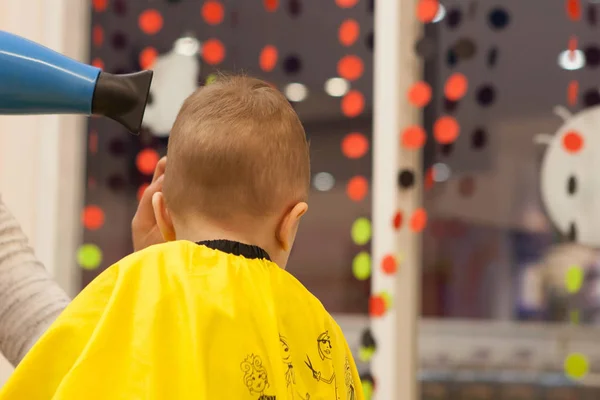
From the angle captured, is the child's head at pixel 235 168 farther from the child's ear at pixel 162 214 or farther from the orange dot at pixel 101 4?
the orange dot at pixel 101 4

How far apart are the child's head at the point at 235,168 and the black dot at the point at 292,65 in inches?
54.8

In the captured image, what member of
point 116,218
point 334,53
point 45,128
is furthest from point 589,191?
point 45,128

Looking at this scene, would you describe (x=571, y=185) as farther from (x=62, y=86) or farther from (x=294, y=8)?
(x=62, y=86)

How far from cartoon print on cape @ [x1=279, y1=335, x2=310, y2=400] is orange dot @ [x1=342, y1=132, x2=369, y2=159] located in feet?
4.47

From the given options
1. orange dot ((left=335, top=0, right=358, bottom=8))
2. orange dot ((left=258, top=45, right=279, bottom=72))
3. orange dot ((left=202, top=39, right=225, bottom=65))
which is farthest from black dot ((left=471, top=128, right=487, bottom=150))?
orange dot ((left=202, top=39, right=225, bottom=65))

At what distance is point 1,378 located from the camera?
83.9 inches

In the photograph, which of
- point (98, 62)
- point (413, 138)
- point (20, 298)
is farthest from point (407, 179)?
point (20, 298)

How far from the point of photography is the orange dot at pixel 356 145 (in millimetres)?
2117

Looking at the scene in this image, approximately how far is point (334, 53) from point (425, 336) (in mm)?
814

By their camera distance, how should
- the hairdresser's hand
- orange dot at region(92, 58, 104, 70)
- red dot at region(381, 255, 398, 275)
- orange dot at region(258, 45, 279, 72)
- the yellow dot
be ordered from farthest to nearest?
1. orange dot at region(92, 58, 104, 70)
2. orange dot at region(258, 45, 279, 72)
3. red dot at region(381, 255, 398, 275)
4. the yellow dot
5. the hairdresser's hand

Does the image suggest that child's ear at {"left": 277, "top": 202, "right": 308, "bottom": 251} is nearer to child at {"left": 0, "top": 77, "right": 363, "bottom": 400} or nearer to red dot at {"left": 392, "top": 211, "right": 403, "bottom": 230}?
child at {"left": 0, "top": 77, "right": 363, "bottom": 400}

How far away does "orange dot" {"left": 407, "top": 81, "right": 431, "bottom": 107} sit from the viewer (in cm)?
207

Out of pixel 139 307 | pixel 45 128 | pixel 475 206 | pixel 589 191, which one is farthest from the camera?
pixel 45 128

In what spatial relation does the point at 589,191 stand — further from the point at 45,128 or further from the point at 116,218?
the point at 45,128
